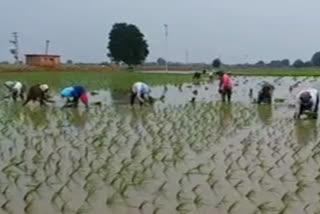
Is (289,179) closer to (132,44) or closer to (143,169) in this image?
(143,169)

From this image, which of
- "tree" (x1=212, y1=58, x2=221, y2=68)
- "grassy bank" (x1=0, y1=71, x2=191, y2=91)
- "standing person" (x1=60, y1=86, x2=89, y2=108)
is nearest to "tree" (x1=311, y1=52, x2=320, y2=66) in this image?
"tree" (x1=212, y1=58, x2=221, y2=68)

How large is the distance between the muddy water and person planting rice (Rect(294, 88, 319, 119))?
370 mm

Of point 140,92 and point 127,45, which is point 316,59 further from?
point 140,92

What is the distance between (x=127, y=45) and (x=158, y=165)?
47560 mm

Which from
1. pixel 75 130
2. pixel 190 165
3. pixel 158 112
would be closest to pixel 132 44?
pixel 158 112

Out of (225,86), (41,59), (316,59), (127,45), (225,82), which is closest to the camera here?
(225,82)

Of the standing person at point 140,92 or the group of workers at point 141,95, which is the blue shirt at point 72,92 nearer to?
the group of workers at point 141,95

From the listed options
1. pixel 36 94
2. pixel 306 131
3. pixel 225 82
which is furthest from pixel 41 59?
pixel 306 131

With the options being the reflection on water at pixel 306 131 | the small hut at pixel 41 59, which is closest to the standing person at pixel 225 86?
the reflection on water at pixel 306 131

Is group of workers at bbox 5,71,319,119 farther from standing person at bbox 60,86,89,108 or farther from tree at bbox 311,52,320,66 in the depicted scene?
tree at bbox 311,52,320,66

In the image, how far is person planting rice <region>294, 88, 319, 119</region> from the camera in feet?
40.2

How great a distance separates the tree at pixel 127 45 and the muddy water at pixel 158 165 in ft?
139

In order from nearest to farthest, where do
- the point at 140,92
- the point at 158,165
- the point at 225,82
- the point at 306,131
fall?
the point at 158,165, the point at 306,131, the point at 140,92, the point at 225,82

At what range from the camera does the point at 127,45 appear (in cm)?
5397
